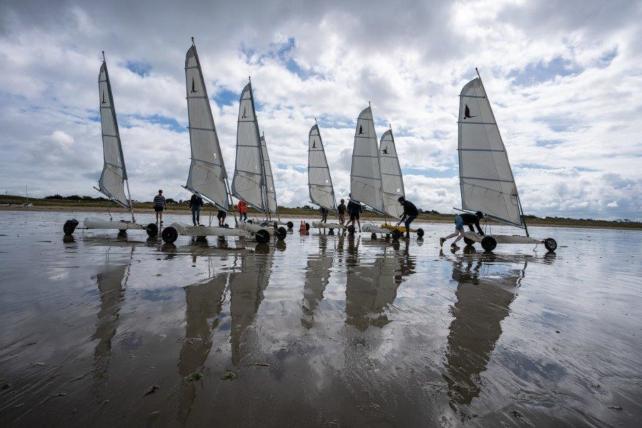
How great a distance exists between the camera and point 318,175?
26.3 m

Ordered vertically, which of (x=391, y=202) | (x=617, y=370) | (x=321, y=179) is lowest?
(x=617, y=370)

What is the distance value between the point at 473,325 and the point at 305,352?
2.36 meters

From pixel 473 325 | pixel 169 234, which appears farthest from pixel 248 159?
pixel 473 325

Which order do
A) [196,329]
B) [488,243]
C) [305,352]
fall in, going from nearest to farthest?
[305,352], [196,329], [488,243]

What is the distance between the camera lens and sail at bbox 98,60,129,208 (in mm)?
16141

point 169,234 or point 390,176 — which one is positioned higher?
point 390,176

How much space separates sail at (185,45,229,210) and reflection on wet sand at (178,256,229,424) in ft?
29.3

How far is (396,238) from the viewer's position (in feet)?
62.8

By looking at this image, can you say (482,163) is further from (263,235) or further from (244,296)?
(244,296)

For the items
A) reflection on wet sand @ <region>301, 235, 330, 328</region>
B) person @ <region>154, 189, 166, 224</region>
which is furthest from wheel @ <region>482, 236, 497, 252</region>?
→ person @ <region>154, 189, 166, 224</region>

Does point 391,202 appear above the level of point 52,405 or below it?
above

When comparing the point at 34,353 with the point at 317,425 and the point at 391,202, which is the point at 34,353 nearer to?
the point at 317,425

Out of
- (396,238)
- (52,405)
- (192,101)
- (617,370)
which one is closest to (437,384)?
(617,370)

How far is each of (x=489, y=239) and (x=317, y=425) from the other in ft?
44.6
